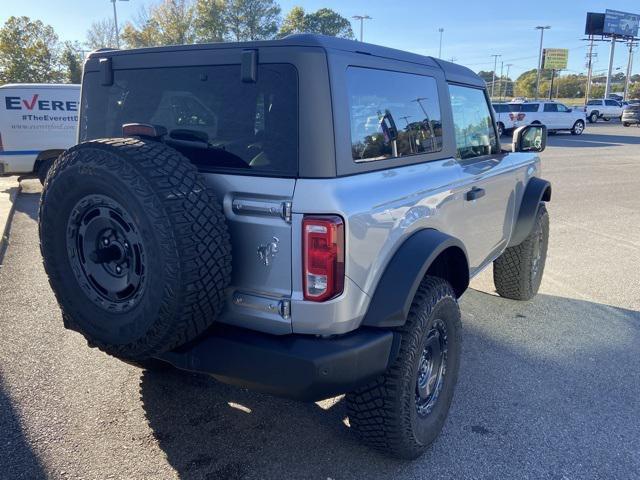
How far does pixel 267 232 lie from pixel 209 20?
47125 millimetres

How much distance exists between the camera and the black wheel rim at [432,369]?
281 centimetres

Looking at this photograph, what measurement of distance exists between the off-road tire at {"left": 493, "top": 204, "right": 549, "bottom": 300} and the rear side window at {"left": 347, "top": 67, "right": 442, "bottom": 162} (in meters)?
1.99

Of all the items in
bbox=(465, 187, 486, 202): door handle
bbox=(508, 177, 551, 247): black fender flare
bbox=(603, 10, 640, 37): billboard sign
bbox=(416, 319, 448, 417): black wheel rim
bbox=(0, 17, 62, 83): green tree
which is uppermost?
bbox=(603, 10, 640, 37): billboard sign

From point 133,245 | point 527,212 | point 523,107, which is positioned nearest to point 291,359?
point 133,245

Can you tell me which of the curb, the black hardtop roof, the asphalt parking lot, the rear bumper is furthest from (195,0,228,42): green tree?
the rear bumper

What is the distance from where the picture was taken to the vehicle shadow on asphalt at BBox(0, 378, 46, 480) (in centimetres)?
256

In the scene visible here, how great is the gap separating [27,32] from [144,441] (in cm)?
4292

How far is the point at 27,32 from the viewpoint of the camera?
37625mm

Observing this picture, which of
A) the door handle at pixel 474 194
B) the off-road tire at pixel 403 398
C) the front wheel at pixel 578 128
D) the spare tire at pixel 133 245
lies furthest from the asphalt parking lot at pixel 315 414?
the front wheel at pixel 578 128

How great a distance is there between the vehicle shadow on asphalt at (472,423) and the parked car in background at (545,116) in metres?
25.3

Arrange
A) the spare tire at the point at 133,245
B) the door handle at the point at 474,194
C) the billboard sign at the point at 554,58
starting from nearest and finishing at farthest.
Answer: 1. the spare tire at the point at 133,245
2. the door handle at the point at 474,194
3. the billboard sign at the point at 554,58

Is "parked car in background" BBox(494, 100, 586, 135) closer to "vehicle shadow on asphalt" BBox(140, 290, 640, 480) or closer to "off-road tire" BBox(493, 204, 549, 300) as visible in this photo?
"off-road tire" BBox(493, 204, 549, 300)

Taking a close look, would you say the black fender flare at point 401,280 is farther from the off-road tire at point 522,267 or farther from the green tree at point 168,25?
the green tree at point 168,25

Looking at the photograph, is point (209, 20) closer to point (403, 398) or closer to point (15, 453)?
point (15, 453)
